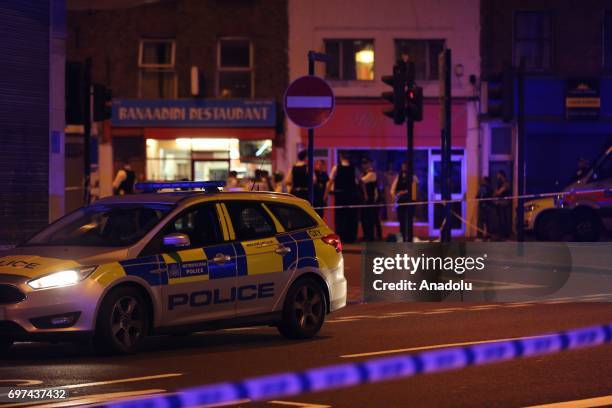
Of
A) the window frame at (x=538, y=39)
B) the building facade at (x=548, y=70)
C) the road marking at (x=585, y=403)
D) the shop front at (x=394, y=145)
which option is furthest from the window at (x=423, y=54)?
the road marking at (x=585, y=403)

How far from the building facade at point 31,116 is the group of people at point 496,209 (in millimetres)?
13598

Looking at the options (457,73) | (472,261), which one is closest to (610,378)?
(472,261)

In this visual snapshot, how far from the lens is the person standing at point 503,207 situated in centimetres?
3312

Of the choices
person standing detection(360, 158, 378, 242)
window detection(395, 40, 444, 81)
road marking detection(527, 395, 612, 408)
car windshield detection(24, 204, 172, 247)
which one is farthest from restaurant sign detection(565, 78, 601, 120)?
road marking detection(527, 395, 612, 408)

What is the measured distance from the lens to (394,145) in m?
36.9

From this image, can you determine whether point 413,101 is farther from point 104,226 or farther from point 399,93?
point 104,226

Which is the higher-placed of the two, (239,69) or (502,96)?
(239,69)

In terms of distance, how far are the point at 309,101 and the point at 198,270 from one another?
6.36 meters

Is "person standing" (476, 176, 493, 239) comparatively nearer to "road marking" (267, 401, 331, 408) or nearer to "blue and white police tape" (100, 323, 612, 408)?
"blue and white police tape" (100, 323, 612, 408)

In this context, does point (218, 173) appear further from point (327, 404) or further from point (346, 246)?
point (327, 404)

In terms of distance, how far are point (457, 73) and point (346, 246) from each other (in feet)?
32.2

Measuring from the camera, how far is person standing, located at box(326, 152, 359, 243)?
2880 centimetres

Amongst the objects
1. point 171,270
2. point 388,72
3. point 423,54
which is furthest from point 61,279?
point 423,54

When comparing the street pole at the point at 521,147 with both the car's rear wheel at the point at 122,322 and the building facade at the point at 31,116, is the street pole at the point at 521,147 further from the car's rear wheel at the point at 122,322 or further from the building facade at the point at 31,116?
the car's rear wheel at the point at 122,322
